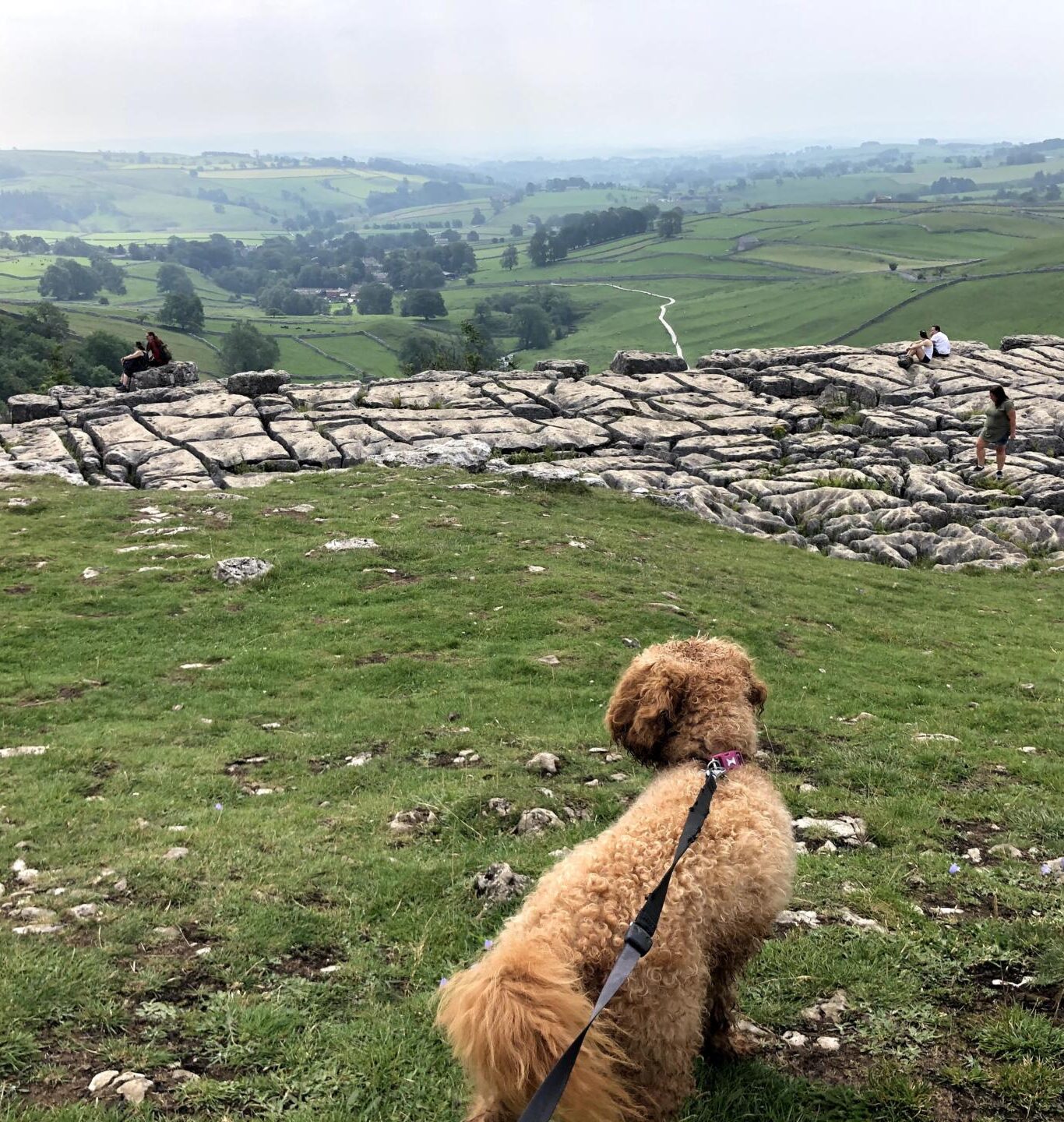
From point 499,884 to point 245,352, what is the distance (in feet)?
532

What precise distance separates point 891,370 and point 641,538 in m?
29.2

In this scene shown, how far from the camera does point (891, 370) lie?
46969 mm

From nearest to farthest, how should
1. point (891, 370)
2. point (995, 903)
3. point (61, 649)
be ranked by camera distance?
point (995, 903) → point (61, 649) → point (891, 370)

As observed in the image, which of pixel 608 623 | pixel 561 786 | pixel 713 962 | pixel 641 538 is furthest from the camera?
pixel 641 538

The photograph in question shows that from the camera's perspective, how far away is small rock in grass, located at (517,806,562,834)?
949 cm

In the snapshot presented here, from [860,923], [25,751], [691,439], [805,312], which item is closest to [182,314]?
[805,312]

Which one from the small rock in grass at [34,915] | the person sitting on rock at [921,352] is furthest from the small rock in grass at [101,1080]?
the person sitting on rock at [921,352]

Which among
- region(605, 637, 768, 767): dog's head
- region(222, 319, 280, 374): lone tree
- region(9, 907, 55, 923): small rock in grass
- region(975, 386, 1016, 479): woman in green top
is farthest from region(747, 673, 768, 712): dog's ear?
region(222, 319, 280, 374): lone tree

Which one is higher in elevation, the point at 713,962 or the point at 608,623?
the point at 713,962

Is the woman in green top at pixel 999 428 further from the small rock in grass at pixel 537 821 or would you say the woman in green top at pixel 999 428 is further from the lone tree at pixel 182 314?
the lone tree at pixel 182 314

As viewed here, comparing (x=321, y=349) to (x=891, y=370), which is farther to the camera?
(x=321, y=349)

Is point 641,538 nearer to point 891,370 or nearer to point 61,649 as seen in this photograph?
point 61,649

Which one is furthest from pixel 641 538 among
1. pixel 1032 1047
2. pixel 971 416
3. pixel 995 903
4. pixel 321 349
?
pixel 321 349

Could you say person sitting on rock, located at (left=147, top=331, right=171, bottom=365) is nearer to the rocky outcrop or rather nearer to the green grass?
the rocky outcrop
